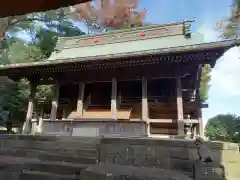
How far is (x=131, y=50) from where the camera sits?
1164cm

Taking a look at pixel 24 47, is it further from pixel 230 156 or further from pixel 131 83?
pixel 230 156

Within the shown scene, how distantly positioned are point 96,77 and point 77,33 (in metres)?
14.5

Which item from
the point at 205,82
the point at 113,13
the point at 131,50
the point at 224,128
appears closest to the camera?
the point at 131,50

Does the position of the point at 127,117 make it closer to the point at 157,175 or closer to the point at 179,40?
the point at 179,40

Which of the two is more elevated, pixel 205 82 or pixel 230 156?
pixel 205 82

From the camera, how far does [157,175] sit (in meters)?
3.16

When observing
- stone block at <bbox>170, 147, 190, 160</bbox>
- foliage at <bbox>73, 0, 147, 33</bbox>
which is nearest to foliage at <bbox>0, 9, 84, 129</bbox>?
foliage at <bbox>73, 0, 147, 33</bbox>

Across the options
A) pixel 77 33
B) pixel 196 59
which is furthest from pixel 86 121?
pixel 77 33

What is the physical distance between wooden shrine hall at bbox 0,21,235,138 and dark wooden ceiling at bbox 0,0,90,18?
23.9ft

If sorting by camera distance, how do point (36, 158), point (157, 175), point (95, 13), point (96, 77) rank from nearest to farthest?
point (157, 175)
point (36, 158)
point (96, 77)
point (95, 13)

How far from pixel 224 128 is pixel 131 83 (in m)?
6.68

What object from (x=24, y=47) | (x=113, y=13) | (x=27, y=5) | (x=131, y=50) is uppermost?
(x=113, y=13)

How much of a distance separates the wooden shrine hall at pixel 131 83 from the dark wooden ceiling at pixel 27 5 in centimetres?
729

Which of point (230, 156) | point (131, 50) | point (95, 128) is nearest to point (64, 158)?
point (230, 156)
